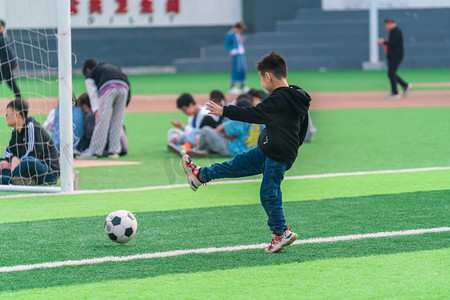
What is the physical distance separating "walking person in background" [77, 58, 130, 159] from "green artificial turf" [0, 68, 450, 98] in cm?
934

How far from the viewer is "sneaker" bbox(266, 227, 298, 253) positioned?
5.75m

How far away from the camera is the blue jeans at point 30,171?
29.6ft

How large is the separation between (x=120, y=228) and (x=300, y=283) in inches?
67.1

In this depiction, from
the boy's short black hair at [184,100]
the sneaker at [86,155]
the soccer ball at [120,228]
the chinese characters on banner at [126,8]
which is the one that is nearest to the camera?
the soccer ball at [120,228]

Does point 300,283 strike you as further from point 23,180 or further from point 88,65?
point 88,65

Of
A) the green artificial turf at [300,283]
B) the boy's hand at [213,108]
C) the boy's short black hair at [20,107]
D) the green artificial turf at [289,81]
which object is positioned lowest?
the green artificial turf at [289,81]

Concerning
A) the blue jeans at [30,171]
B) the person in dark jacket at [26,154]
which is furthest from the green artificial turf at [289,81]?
the blue jeans at [30,171]

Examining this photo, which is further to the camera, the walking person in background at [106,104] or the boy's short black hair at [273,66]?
the walking person in background at [106,104]

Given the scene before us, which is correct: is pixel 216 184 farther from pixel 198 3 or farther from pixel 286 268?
pixel 198 3

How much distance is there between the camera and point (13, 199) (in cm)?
836

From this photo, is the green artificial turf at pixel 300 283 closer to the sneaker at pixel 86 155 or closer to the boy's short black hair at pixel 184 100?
the boy's short black hair at pixel 184 100

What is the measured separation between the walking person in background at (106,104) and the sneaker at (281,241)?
6.25m

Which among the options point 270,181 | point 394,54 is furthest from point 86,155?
point 394,54

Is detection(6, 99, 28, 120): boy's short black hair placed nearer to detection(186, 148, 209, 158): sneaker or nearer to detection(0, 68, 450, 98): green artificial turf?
detection(186, 148, 209, 158): sneaker
